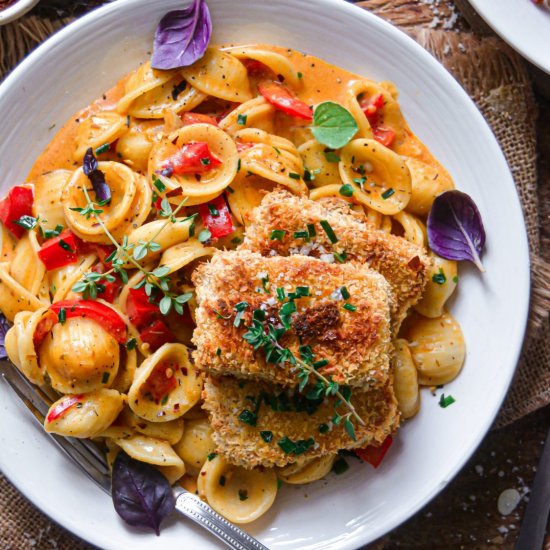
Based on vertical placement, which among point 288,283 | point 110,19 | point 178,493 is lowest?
point 178,493

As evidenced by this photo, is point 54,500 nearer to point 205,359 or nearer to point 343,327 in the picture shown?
point 205,359

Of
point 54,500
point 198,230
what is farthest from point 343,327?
point 54,500

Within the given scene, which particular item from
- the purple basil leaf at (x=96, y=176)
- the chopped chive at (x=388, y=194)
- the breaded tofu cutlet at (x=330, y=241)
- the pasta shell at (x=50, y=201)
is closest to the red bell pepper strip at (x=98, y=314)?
the pasta shell at (x=50, y=201)

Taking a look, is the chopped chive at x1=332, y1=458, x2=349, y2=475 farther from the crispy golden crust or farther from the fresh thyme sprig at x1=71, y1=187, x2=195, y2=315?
the fresh thyme sprig at x1=71, y1=187, x2=195, y2=315

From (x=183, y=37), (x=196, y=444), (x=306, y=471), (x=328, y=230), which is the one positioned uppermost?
(x=183, y=37)

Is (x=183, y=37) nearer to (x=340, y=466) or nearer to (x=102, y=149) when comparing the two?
(x=102, y=149)

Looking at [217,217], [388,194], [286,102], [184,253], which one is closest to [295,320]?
[184,253]

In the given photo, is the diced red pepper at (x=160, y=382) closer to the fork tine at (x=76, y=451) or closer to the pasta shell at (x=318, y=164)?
the fork tine at (x=76, y=451)
